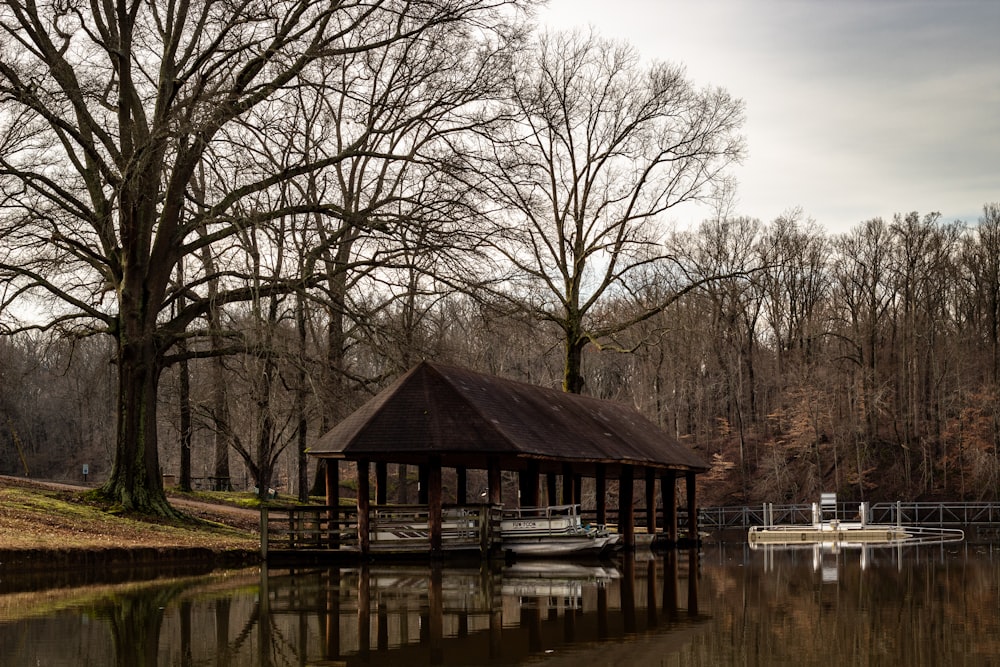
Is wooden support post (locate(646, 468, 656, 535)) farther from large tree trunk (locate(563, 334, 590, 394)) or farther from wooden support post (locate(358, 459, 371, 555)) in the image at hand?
wooden support post (locate(358, 459, 371, 555))

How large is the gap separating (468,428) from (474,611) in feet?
28.5

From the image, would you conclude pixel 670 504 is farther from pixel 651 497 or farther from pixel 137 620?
pixel 137 620

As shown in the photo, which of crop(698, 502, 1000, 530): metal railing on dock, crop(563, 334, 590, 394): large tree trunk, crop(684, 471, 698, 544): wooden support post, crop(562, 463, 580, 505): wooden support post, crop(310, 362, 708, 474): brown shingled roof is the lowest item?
crop(698, 502, 1000, 530): metal railing on dock

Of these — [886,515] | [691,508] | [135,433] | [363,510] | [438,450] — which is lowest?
[886,515]

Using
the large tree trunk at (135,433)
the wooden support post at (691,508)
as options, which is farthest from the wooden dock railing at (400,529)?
the wooden support post at (691,508)

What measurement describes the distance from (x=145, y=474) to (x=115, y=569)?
5510 mm

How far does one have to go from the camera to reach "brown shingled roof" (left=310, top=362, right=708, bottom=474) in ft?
75.9

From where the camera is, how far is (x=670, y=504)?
34.2 metres

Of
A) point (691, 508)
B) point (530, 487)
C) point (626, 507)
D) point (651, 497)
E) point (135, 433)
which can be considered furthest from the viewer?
point (691, 508)

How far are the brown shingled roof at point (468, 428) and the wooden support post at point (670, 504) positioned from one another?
4.10 meters

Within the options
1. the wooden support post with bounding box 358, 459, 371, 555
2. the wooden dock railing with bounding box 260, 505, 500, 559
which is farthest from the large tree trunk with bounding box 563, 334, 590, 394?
the wooden support post with bounding box 358, 459, 371, 555

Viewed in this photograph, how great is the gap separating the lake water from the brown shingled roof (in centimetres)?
244

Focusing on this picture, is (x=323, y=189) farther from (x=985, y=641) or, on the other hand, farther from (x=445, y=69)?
(x=985, y=641)

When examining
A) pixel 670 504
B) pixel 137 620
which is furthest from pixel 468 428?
pixel 670 504
